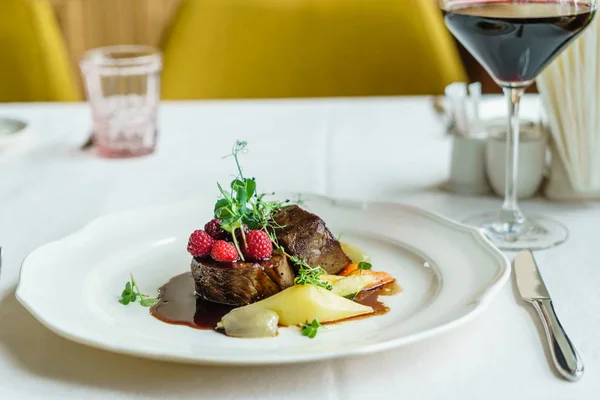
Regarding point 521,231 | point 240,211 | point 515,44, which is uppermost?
point 515,44

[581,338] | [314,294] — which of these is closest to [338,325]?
[314,294]

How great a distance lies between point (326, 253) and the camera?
42.7 inches

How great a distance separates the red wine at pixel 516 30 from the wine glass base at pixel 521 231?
21 cm

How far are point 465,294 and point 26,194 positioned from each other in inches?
34.0

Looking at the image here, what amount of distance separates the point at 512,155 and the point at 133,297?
606 mm

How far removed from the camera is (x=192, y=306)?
100 centimetres

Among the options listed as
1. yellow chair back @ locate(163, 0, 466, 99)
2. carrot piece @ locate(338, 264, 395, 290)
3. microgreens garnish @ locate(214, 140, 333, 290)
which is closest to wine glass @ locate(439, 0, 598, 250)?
carrot piece @ locate(338, 264, 395, 290)

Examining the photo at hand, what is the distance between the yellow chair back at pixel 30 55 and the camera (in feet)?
7.89

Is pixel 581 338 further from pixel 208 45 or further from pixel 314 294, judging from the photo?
pixel 208 45


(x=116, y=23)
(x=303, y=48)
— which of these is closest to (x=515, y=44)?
(x=303, y=48)

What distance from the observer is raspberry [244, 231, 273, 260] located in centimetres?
102

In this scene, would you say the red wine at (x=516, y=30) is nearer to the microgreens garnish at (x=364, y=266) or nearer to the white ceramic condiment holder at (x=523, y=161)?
the white ceramic condiment holder at (x=523, y=161)

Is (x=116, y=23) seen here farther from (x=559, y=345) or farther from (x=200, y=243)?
(x=559, y=345)

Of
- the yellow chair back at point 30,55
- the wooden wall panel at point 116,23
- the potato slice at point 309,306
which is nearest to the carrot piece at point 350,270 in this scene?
the potato slice at point 309,306
